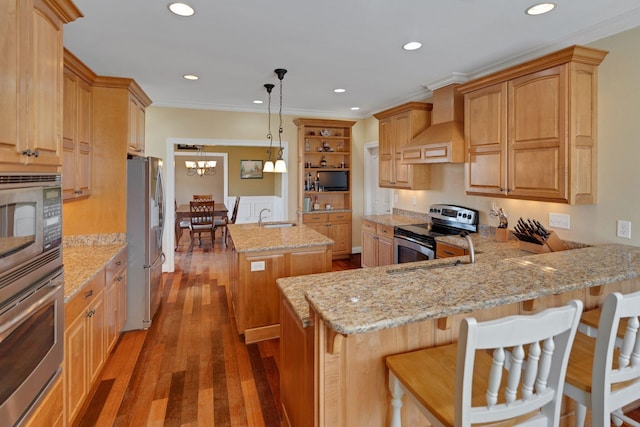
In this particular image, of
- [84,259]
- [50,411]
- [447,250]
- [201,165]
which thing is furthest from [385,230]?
[201,165]

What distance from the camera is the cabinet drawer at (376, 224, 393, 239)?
14.9 ft

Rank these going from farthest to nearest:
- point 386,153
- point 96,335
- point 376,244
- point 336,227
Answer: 1. point 336,227
2. point 386,153
3. point 376,244
4. point 96,335

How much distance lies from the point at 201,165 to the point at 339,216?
183 inches

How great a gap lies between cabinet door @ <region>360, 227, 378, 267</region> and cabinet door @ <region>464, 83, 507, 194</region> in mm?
1775

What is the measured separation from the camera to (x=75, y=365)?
1.99 metres

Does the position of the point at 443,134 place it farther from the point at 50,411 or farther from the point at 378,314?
the point at 50,411

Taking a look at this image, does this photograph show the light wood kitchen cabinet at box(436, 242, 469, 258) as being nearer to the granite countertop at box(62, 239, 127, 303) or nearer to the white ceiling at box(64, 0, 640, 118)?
the white ceiling at box(64, 0, 640, 118)

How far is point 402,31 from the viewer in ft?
8.81

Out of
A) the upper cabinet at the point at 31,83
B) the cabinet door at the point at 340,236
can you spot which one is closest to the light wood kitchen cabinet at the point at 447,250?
the cabinet door at the point at 340,236

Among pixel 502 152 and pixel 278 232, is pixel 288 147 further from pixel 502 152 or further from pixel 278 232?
pixel 502 152

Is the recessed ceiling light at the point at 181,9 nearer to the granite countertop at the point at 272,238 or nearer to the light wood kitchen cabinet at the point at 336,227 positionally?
the granite countertop at the point at 272,238

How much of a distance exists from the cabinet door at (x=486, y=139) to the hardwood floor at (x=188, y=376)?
8.13 feet

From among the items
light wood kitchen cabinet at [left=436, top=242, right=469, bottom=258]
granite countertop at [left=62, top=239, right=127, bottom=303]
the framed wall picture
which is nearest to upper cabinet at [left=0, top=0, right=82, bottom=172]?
granite countertop at [left=62, top=239, right=127, bottom=303]

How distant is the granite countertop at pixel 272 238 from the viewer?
3066mm
